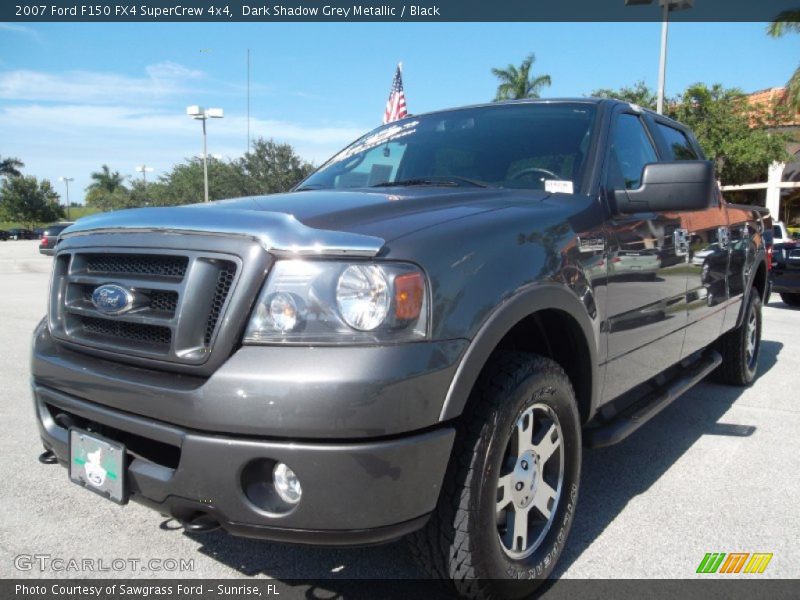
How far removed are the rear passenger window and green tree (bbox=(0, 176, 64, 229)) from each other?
84.2 meters

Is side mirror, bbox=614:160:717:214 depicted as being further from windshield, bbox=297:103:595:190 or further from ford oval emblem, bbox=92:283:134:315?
ford oval emblem, bbox=92:283:134:315

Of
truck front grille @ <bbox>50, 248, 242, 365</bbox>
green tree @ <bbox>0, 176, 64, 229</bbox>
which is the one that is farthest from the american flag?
green tree @ <bbox>0, 176, 64, 229</bbox>

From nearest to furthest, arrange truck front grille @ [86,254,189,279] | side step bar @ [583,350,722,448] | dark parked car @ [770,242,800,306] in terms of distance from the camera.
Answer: truck front grille @ [86,254,189,279]
side step bar @ [583,350,722,448]
dark parked car @ [770,242,800,306]

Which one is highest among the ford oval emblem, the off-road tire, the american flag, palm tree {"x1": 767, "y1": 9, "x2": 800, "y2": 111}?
palm tree {"x1": 767, "y1": 9, "x2": 800, "y2": 111}

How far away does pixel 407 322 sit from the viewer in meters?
1.77

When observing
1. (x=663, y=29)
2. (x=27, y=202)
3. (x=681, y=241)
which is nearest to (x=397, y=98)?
(x=663, y=29)

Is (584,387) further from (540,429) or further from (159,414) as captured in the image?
(159,414)

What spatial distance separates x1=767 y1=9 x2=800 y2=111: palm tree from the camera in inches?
831

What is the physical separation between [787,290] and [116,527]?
11.1 metres

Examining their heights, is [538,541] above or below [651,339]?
below

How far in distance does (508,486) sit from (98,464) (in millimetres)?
1314

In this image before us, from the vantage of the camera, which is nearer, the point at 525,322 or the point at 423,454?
the point at 423,454

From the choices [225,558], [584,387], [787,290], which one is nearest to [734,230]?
[584,387]

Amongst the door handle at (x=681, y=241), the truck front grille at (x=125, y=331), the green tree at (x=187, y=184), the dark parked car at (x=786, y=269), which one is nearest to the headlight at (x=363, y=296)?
the truck front grille at (x=125, y=331)
